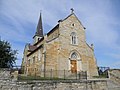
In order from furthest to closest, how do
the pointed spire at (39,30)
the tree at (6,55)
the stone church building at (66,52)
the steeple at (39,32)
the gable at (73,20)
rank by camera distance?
the pointed spire at (39,30), the steeple at (39,32), the gable at (73,20), the stone church building at (66,52), the tree at (6,55)

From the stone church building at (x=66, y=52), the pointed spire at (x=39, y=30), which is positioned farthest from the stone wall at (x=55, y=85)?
the pointed spire at (x=39, y=30)

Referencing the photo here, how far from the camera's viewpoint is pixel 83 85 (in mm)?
21984

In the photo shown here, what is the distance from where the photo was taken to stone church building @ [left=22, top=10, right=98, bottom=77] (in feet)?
101

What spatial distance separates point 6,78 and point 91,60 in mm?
21019

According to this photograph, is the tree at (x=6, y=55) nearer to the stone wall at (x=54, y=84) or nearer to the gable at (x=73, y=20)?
the stone wall at (x=54, y=84)

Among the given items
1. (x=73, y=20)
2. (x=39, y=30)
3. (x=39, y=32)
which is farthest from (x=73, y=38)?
(x=39, y=30)

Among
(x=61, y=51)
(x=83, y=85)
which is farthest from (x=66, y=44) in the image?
(x=83, y=85)

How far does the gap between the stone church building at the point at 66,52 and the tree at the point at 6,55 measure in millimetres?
5067

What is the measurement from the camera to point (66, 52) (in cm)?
3288

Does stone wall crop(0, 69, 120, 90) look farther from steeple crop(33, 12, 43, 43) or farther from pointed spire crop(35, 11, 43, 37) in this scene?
pointed spire crop(35, 11, 43, 37)

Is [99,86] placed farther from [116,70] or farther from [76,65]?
[76,65]

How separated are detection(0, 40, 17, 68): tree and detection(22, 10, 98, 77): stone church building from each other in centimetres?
507

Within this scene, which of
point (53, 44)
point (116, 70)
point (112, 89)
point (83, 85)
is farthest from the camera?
point (53, 44)

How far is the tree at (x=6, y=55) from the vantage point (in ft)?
87.1
